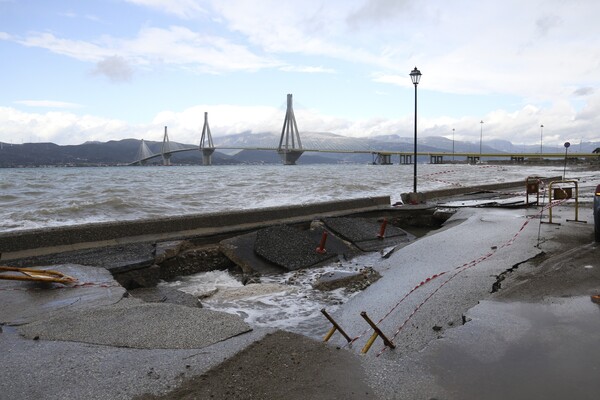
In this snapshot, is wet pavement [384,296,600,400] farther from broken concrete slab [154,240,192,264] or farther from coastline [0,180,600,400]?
broken concrete slab [154,240,192,264]

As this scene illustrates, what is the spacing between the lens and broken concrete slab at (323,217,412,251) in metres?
9.88

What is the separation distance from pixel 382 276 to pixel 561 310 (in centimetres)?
286

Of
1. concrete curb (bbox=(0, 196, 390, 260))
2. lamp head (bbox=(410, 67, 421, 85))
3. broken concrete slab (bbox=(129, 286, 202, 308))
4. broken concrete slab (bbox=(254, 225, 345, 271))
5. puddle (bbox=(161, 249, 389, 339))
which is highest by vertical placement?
lamp head (bbox=(410, 67, 421, 85))

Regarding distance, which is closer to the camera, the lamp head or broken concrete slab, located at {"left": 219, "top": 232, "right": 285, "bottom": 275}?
broken concrete slab, located at {"left": 219, "top": 232, "right": 285, "bottom": 275}

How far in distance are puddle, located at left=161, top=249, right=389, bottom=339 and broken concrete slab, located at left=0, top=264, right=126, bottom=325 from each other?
1328 millimetres

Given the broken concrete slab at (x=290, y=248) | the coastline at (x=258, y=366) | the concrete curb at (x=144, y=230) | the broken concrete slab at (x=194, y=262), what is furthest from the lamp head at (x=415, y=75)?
the coastline at (x=258, y=366)

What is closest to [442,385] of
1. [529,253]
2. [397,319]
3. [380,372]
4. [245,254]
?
[380,372]

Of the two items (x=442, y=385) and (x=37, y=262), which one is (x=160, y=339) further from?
(x=37, y=262)

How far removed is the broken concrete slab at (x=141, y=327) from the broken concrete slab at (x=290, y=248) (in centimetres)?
352

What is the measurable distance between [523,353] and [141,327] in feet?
10.8

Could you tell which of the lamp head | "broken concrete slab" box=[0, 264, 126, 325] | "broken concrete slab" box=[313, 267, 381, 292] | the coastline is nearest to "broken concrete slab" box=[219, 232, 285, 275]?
"broken concrete slab" box=[313, 267, 381, 292]

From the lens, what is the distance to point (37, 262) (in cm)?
702

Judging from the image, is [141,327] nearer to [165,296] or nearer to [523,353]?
[165,296]

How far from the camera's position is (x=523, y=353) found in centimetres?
363
